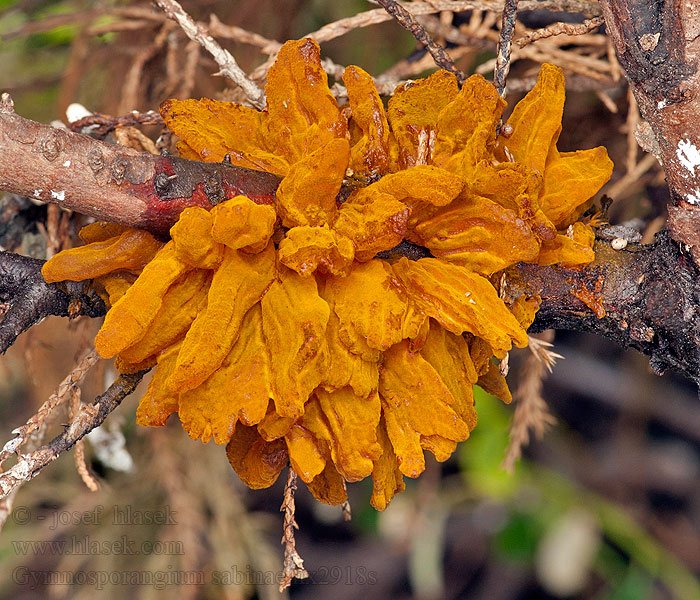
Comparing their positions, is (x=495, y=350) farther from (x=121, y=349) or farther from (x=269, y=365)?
(x=121, y=349)

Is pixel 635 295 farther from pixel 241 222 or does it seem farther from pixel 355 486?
pixel 355 486

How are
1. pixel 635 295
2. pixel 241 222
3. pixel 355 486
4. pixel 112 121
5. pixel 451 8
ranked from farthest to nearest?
pixel 355 486 → pixel 451 8 → pixel 112 121 → pixel 635 295 → pixel 241 222

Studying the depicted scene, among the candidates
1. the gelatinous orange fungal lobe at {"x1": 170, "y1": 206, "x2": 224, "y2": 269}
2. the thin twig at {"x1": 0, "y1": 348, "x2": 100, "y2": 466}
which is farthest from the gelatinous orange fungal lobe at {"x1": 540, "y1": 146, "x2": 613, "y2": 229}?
the thin twig at {"x1": 0, "y1": 348, "x2": 100, "y2": 466}

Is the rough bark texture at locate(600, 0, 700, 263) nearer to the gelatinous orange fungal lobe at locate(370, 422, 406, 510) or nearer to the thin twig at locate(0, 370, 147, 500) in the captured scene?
the gelatinous orange fungal lobe at locate(370, 422, 406, 510)

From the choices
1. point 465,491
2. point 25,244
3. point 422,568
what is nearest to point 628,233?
point 25,244

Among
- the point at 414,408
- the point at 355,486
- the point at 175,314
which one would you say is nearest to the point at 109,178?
the point at 175,314

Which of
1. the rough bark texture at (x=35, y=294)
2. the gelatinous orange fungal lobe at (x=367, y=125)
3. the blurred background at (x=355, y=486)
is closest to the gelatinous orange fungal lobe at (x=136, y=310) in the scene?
the rough bark texture at (x=35, y=294)

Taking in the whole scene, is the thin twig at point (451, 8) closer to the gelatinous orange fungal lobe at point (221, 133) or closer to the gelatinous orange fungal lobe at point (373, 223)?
the gelatinous orange fungal lobe at point (221, 133)
